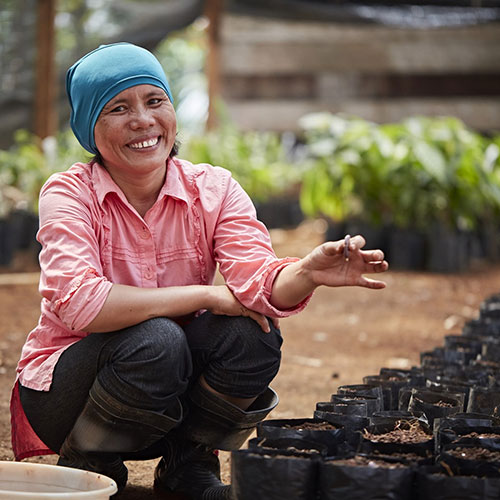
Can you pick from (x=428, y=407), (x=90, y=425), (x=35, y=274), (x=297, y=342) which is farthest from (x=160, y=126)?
(x=35, y=274)

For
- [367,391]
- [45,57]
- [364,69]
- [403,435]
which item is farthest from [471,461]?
[364,69]

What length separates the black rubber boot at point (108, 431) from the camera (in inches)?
77.2

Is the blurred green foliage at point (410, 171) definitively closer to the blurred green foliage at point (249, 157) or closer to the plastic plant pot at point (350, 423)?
the blurred green foliage at point (249, 157)

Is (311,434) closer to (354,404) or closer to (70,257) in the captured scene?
(354,404)

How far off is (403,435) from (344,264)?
411 millimetres

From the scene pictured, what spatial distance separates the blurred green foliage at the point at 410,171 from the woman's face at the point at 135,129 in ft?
15.9

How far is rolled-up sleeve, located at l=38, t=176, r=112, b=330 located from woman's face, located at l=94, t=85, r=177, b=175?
12cm

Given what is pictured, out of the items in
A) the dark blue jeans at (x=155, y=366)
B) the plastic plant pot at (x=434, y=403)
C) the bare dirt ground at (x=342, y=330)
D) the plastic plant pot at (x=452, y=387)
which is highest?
the dark blue jeans at (x=155, y=366)

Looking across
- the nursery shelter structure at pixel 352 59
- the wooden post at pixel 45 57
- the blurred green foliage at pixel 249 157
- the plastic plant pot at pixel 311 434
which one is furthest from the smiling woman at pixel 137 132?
the nursery shelter structure at pixel 352 59

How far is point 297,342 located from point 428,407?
2.17 meters

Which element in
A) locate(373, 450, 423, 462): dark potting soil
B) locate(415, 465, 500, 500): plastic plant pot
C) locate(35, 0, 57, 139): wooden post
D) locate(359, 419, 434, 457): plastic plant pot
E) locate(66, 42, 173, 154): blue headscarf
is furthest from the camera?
locate(35, 0, 57, 139): wooden post

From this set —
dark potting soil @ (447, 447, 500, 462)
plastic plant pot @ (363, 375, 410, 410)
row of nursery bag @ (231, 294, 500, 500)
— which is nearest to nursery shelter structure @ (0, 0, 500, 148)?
plastic plant pot @ (363, 375, 410, 410)

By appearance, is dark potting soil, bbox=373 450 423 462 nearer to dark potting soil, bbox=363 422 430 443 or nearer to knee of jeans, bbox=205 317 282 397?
dark potting soil, bbox=363 422 430 443

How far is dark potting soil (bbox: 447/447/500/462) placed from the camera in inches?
68.7
